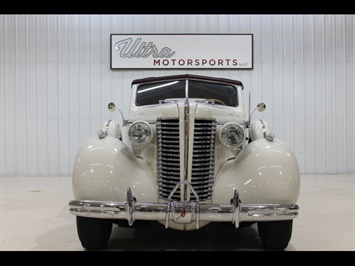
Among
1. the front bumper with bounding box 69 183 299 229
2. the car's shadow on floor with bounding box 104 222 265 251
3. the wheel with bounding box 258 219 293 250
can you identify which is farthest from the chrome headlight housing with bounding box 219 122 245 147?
the car's shadow on floor with bounding box 104 222 265 251

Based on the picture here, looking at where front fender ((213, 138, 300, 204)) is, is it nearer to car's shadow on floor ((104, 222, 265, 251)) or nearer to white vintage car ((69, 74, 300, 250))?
white vintage car ((69, 74, 300, 250))

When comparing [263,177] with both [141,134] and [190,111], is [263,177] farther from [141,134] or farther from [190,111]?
[141,134]

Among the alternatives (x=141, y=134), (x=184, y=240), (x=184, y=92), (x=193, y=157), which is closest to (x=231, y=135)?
(x=193, y=157)

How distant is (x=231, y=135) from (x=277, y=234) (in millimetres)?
1055

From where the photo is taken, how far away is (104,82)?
385 inches

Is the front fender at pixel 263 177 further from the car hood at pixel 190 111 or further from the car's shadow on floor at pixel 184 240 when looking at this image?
the car's shadow on floor at pixel 184 240

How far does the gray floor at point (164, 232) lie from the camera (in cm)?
394

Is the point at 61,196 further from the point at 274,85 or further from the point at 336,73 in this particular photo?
the point at 336,73

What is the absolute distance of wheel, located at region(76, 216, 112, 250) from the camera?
3561mm

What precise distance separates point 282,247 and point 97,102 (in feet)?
23.2

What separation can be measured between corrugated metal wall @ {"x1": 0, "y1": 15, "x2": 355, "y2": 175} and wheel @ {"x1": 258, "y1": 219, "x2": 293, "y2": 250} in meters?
Answer: 6.47

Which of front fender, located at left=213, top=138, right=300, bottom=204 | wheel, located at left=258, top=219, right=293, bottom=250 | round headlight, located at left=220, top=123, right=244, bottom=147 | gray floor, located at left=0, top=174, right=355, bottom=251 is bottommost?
gray floor, located at left=0, top=174, right=355, bottom=251

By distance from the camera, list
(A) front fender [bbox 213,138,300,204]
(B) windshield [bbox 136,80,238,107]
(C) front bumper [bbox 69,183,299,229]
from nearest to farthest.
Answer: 1. (C) front bumper [bbox 69,183,299,229]
2. (A) front fender [bbox 213,138,300,204]
3. (B) windshield [bbox 136,80,238,107]

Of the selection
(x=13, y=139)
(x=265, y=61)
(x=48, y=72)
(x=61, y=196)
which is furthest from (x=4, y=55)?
(x=265, y=61)
